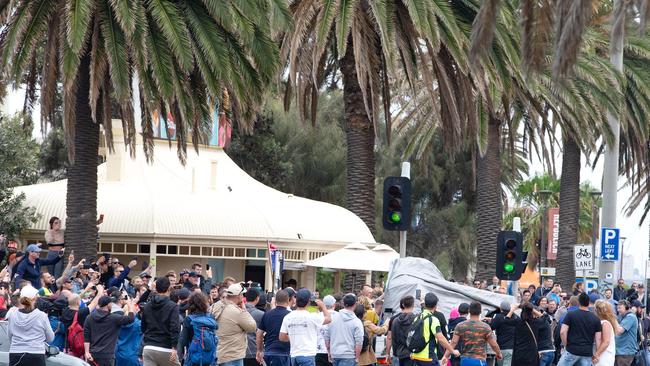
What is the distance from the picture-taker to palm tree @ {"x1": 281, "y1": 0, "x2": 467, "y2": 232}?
23.0 m

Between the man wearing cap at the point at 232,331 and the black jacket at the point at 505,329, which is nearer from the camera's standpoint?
the man wearing cap at the point at 232,331

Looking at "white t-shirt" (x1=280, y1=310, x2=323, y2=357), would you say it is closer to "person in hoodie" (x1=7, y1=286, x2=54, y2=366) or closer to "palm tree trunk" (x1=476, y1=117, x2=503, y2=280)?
"person in hoodie" (x1=7, y1=286, x2=54, y2=366)

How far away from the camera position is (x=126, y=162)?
37750 millimetres

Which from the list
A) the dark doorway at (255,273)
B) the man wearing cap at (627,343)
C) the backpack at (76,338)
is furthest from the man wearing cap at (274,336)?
the dark doorway at (255,273)

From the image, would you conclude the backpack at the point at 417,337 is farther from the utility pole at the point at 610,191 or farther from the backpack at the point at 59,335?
the utility pole at the point at 610,191

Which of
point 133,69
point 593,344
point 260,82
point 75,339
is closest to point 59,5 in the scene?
point 133,69

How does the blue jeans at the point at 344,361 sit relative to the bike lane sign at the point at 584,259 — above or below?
below

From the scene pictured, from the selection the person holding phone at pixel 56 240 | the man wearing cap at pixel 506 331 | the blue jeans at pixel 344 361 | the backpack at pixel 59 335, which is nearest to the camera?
the blue jeans at pixel 344 361

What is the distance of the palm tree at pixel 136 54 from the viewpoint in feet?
66.0

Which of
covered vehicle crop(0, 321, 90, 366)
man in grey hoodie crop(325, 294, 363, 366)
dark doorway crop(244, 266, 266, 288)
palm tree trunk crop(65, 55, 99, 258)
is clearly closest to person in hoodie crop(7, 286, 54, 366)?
covered vehicle crop(0, 321, 90, 366)

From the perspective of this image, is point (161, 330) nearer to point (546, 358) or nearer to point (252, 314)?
point (252, 314)

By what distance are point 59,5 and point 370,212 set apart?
889 cm

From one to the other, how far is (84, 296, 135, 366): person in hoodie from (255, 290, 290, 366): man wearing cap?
1778mm

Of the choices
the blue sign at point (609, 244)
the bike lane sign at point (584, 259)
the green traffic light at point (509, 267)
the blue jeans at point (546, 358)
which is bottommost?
the blue jeans at point (546, 358)
